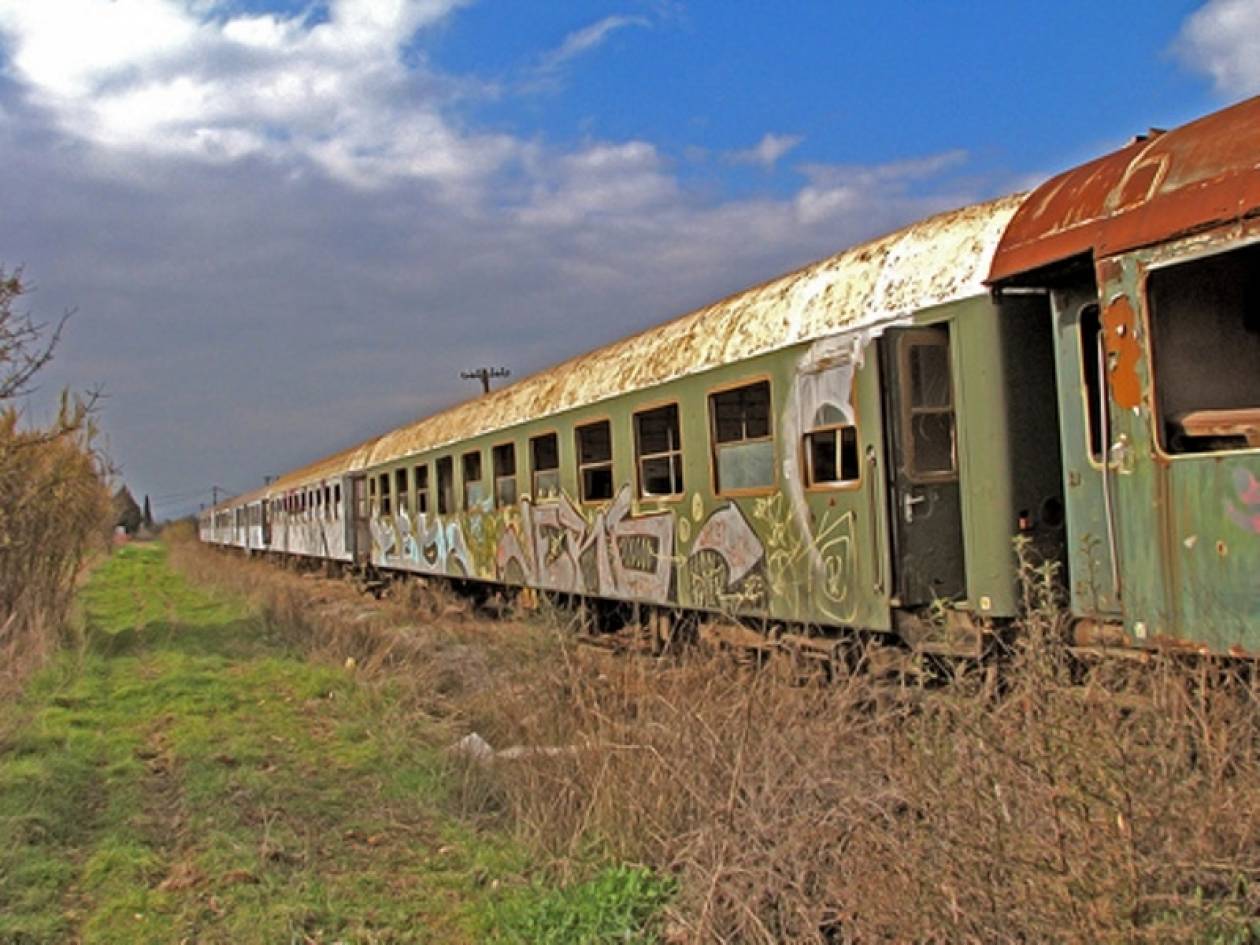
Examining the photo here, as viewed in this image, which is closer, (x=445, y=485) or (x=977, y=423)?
(x=977, y=423)

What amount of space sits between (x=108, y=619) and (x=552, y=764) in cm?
1572

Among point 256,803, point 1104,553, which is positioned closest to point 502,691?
point 256,803

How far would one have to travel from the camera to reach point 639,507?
998 cm

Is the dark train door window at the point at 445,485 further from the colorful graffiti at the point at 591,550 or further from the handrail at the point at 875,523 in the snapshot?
the handrail at the point at 875,523

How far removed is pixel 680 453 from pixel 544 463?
358cm

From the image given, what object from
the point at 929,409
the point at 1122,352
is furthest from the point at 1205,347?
the point at 929,409

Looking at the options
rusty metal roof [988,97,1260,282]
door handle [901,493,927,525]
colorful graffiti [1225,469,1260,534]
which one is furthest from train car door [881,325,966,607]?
colorful graffiti [1225,469,1260,534]

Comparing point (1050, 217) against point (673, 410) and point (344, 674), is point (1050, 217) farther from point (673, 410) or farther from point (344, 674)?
point (344, 674)

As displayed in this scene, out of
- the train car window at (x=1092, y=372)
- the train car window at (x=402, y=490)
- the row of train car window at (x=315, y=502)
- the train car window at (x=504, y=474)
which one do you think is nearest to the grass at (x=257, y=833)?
the train car window at (x=1092, y=372)

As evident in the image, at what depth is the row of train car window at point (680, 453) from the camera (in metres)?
7.30

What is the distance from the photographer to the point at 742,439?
27.6ft

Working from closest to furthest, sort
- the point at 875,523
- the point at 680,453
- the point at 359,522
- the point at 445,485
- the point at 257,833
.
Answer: the point at 257,833 < the point at 875,523 < the point at 680,453 < the point at 445,485 < the point at 359,522

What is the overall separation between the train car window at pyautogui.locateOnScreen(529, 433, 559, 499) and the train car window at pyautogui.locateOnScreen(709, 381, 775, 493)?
3.60 meters

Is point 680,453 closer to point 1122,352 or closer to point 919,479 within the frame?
point 919,479
